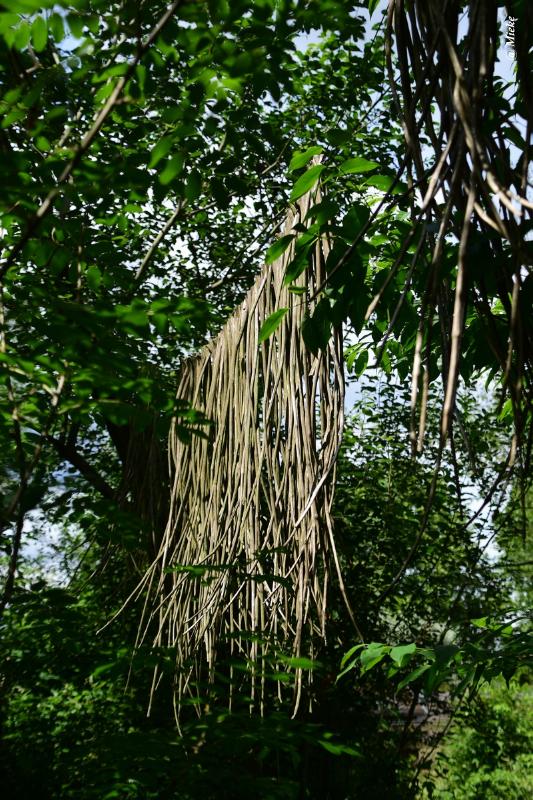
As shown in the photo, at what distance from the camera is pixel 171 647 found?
2.14 m

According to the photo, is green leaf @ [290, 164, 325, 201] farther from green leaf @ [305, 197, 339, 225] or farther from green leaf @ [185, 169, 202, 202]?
green leaf @ [185, 169, 202, 202]

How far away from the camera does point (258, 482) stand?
184cm

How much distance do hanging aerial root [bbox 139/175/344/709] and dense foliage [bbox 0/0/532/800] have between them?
0.45 feet

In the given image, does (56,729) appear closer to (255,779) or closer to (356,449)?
(255,779)

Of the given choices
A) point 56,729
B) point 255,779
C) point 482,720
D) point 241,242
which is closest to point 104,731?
Result: point 56,729

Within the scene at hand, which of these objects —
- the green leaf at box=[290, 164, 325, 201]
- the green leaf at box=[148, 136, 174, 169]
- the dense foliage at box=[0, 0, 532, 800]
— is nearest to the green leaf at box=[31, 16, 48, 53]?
the dense foliage at box=[0, 0, 532, 800]

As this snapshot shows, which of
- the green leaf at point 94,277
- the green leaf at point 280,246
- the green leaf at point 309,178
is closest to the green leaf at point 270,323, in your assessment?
the green leaf at point 280,246

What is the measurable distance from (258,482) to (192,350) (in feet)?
11.5

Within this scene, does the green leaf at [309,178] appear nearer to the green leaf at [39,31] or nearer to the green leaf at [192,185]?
the green leaf at [192,185]

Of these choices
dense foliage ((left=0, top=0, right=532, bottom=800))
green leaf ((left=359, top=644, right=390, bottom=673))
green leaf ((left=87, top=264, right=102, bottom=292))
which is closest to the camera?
dense foliage ((left=0, top=0, right=532, bottom=800))

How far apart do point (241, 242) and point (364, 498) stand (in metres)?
2.21

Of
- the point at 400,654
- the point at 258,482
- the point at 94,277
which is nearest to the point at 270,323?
the point at 258,482

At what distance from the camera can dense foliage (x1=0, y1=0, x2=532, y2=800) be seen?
1.31 metres

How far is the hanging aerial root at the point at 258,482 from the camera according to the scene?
1634mm
